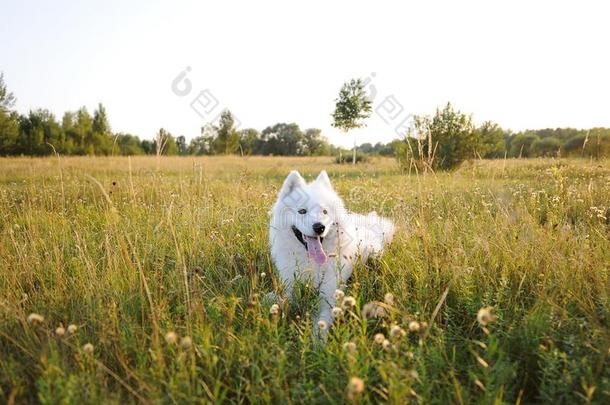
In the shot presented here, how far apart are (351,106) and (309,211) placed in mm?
24808

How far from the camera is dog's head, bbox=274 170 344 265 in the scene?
285cm

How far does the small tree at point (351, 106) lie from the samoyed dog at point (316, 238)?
24194 millimetres

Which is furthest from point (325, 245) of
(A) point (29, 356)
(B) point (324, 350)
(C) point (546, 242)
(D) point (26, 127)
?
(D) point (26, 127)

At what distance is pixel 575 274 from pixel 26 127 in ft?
158

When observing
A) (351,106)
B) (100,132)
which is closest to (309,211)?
(351,106)

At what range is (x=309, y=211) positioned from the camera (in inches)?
120

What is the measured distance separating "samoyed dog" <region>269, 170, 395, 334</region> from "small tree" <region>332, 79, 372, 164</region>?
79.4 ft

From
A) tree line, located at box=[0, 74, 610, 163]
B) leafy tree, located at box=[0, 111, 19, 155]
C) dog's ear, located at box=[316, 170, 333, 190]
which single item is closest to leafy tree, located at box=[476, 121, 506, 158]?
tree line, located at box=[0, 74, 610, 163]

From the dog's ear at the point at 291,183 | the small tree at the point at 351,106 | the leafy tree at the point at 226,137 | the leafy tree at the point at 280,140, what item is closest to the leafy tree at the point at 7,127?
the leafy tree at the point at 226,137

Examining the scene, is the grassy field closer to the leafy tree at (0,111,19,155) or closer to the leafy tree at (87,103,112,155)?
the leafy tree at (0,111,19,155)

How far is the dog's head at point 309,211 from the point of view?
2.85m

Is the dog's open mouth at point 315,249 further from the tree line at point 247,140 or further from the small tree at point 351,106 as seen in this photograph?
the small tree at point 351,106

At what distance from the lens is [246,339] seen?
6.12 feet

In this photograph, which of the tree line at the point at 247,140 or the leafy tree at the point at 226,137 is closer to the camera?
the tree line at the point at 247,140
